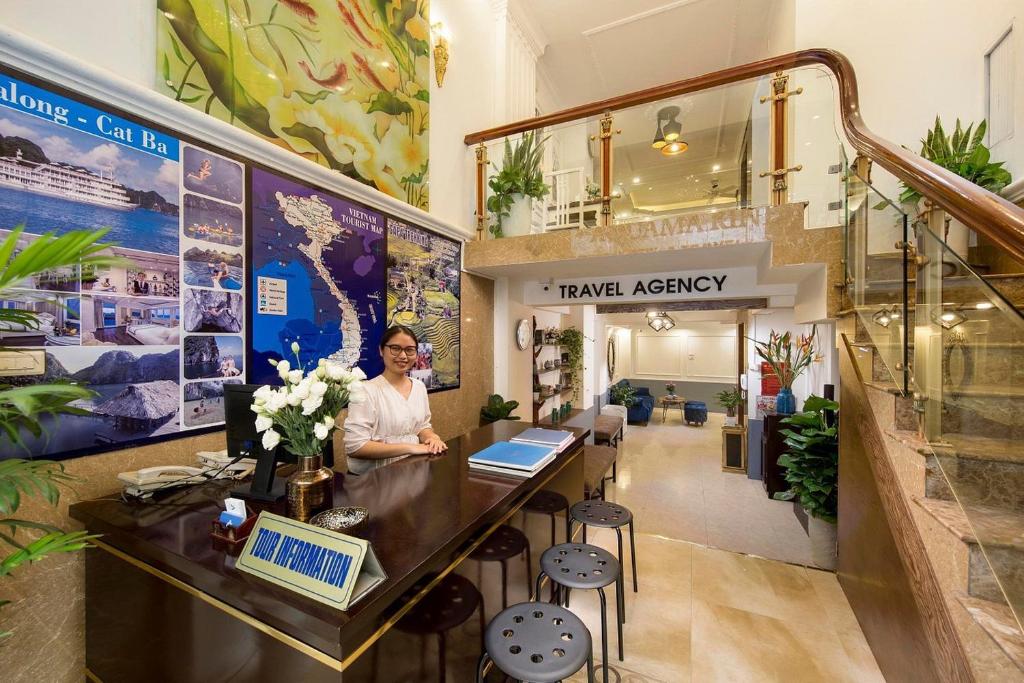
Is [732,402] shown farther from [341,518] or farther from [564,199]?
[341,518]

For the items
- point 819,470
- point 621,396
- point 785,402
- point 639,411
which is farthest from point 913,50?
point 639,411

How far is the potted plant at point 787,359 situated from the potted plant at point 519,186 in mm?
3834

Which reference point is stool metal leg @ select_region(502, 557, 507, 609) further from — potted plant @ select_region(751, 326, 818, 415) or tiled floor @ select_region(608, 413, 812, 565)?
potted plant @ select_region(751, 326, 818, 415)

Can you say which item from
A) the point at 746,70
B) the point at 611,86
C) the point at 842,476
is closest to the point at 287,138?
the point at 746,70

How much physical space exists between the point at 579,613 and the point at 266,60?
11.7 ft

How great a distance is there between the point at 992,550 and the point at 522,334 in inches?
146

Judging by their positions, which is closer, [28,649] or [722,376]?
[28,649]

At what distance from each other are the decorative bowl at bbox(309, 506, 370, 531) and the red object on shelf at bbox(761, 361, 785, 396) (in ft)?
19.6

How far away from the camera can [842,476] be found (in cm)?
262

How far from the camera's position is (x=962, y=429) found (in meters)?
1.44

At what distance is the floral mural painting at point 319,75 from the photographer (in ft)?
6.05

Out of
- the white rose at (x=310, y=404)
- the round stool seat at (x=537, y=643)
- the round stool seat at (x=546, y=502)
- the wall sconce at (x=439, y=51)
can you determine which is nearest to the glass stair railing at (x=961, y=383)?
the round stool seat at (x=537, y=643)

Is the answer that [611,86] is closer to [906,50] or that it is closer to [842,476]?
[906,50]

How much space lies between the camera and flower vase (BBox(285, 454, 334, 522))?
48.4 inches
